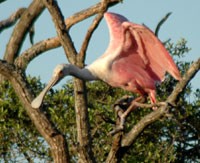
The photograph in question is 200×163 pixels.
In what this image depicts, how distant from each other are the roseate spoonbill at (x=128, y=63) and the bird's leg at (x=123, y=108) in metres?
0.16

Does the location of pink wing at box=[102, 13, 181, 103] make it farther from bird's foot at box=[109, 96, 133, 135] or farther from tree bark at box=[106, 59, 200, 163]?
tree bark at box=[106, 59, 200, 163]

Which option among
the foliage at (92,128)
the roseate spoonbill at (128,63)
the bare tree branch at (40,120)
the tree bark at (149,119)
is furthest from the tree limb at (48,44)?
the tree bark at (149,119)

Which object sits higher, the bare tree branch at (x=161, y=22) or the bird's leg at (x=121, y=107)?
the bare tree branch at (x=161, y=22)

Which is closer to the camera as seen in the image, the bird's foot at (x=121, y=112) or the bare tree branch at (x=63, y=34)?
the bird's foot at (x=121, y=112)

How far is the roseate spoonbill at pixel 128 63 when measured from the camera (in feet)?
21.3

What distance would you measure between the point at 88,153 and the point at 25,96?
2.42 ft

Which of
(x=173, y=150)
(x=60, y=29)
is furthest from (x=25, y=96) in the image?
(x=173, y=150)

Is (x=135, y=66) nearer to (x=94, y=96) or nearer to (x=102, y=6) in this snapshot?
(x=102, y=6)

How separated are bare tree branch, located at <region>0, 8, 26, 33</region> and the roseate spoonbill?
16.5 feet

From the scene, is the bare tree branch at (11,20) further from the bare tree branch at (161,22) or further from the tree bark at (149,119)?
the tree bark at (149,119)

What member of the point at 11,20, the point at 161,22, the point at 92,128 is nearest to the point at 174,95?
the point at 161,22

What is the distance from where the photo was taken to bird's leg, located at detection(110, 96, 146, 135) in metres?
6.20

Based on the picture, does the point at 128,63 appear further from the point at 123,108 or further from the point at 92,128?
the point at 92,128

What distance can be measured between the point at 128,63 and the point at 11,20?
18.8ft
